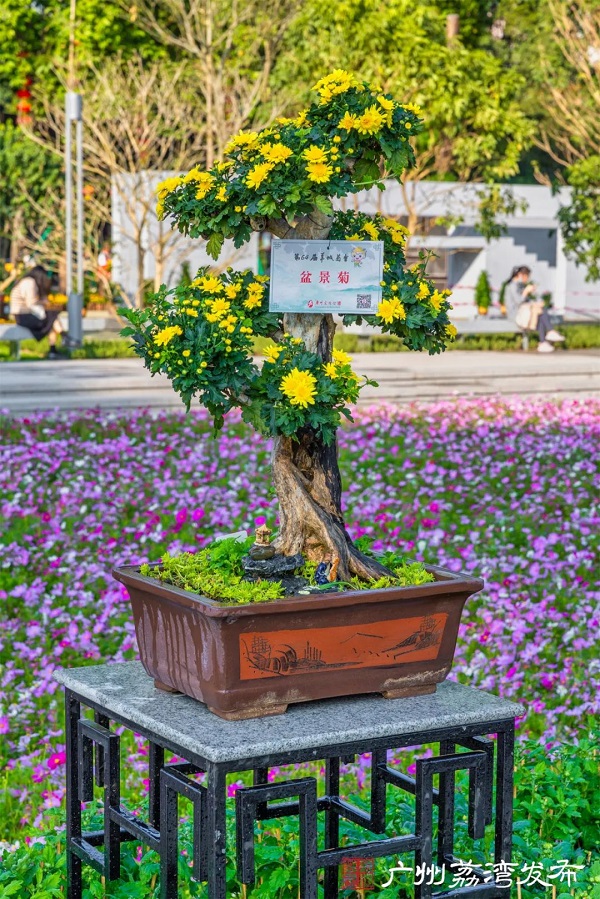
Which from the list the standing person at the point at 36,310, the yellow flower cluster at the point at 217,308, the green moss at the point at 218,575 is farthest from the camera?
the standing person at the point at 36,310

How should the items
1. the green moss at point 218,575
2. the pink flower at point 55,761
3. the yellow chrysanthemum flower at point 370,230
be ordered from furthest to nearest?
the pink flower at point 55,761, the yellow chrysanthemum flower at point 370,230, the green moss at point 218,575

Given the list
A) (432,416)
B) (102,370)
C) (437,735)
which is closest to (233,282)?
(437,735)

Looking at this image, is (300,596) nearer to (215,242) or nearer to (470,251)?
(215,242)

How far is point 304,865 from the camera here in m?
2.63

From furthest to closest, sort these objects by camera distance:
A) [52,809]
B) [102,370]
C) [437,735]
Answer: [102,370], [52,809], [437,735]

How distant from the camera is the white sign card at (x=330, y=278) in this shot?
3.02 metres

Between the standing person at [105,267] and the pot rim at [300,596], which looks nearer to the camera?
the pot rim at [300,596]

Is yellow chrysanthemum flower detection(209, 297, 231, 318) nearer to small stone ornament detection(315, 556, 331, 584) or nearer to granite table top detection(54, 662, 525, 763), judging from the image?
small stone ornament detection(315, 556, 331, 584)

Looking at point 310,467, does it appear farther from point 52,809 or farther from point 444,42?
point 444,42

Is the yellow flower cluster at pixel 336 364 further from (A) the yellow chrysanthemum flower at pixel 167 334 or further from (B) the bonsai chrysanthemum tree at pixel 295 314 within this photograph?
(A) the yellow chrysanthemum flower at pixel 167 334

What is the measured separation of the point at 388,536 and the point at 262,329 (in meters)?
4.13

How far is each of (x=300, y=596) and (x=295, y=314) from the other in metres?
0.70

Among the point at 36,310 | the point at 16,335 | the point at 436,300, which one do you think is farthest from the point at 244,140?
the point at 36,310

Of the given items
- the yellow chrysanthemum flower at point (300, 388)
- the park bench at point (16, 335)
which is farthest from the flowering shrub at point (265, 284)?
the park bench at point (16, 335)
